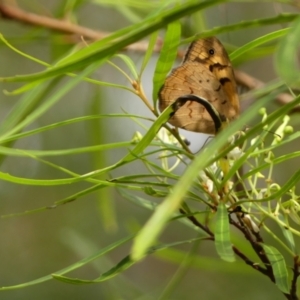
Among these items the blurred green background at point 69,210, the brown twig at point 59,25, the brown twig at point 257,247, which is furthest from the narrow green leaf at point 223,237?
the blurred green background at point 69,210

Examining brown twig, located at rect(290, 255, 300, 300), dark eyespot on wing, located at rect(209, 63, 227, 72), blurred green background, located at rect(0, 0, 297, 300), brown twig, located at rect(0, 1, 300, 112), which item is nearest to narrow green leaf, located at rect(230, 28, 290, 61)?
dark eyespot on wing, located at rect(209, 63, 227, 72)

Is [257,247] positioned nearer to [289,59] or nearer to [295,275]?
[295,275]

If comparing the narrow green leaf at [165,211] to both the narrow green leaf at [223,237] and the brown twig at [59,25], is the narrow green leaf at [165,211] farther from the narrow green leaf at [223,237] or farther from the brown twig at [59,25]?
the brown twig at [59,25]

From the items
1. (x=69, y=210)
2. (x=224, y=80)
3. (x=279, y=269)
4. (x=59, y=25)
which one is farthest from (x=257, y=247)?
(x=69, y=210)

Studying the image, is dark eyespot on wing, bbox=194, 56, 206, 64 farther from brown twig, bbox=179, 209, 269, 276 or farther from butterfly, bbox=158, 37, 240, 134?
brown twig, bbox=179, 209, 269, 276

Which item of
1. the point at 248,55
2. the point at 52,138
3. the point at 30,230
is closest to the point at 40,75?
the point at 248,55

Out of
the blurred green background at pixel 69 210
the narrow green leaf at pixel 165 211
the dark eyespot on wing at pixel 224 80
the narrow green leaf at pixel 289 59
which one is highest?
the narrow green leaf at pixel 289 59

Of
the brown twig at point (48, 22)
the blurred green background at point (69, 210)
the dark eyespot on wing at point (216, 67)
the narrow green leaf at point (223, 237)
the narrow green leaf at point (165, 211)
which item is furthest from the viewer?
the blurred green background at point (69, 210)
